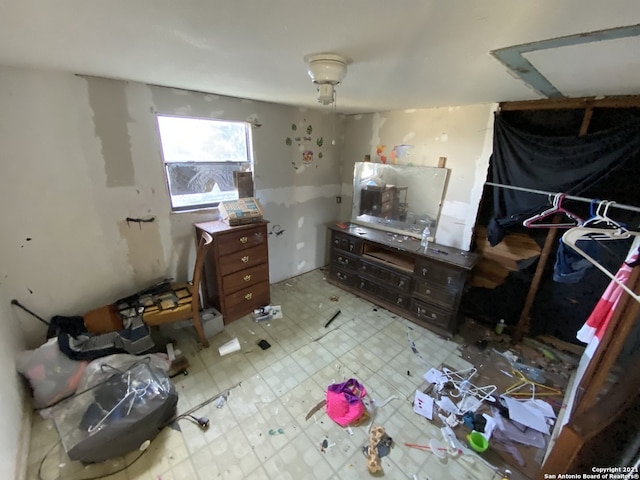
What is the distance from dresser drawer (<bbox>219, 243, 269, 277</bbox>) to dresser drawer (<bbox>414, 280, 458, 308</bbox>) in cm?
163

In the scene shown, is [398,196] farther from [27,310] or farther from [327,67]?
[27,310]

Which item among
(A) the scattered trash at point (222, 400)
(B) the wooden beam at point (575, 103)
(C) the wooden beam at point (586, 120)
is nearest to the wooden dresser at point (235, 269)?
(A) the scattered trash at point (222, 400)

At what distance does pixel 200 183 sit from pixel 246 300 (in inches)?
49.9

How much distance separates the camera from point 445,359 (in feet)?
7.50

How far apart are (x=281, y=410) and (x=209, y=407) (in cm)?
50

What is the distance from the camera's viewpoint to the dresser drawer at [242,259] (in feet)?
8.07

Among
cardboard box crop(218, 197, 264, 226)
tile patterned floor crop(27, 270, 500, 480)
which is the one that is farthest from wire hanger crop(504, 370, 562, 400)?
cardboard box crop(218, 197, 264, 226)

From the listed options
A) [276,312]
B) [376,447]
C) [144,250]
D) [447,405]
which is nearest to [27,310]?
[144,250]

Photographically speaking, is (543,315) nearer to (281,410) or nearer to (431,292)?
(431,292)

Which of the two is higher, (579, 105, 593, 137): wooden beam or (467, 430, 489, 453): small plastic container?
(579, 105, 593, 137): wooden beam

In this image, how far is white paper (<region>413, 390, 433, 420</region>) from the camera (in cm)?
179

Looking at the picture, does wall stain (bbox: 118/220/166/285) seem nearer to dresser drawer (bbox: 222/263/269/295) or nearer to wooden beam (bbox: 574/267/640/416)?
dresser drawer (bbox: 222/263/269/295)

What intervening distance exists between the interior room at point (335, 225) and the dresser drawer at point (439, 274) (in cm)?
3

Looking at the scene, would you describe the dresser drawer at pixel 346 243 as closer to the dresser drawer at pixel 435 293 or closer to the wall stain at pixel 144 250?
the dresser drawer at pixel 435 293
